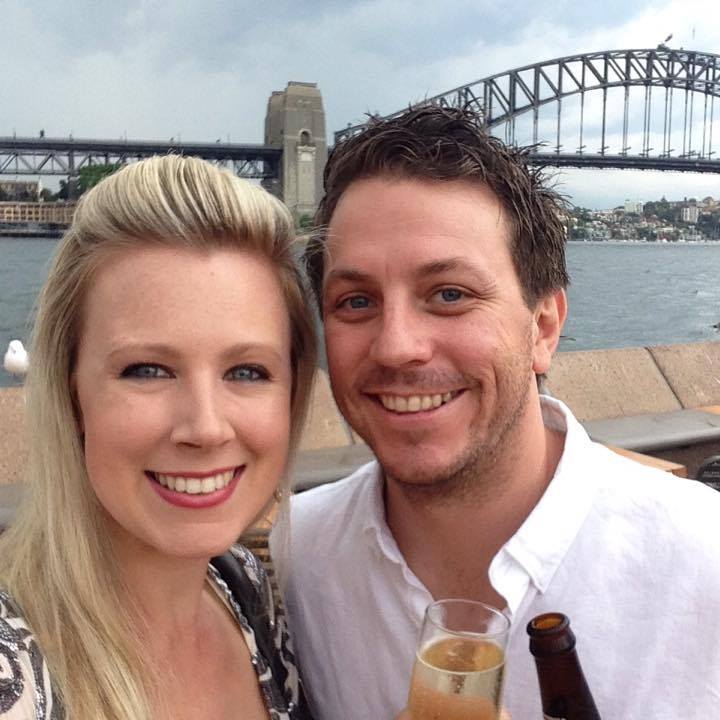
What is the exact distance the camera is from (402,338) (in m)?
1.54

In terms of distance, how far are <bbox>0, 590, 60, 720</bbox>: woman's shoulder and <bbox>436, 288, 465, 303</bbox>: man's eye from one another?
2.97 ft

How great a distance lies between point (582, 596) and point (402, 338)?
56 centimetres

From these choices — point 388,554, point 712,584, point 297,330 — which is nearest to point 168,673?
point 388,554

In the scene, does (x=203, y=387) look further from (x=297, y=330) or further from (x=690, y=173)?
(x=690, y=173)

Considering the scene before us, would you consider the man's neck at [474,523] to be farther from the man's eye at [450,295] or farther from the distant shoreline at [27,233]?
the distant shoreline at [27,233]

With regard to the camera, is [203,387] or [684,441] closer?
[203,387]

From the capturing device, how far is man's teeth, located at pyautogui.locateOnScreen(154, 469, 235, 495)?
1.36 metres

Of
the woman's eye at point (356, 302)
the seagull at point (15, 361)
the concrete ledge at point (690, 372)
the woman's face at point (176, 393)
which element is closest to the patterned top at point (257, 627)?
the woman's face at point (176, 393)

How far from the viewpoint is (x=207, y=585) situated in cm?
174

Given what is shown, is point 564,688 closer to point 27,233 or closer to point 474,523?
point 474,523

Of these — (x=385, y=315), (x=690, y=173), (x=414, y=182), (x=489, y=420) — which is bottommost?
(x=489, y=420)

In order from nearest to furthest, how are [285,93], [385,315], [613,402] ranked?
[385,315] < [613,402] < [285,93]

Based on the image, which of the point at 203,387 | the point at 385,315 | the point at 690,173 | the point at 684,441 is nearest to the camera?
the point at 203,387

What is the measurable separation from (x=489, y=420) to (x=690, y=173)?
4441 centimetres
